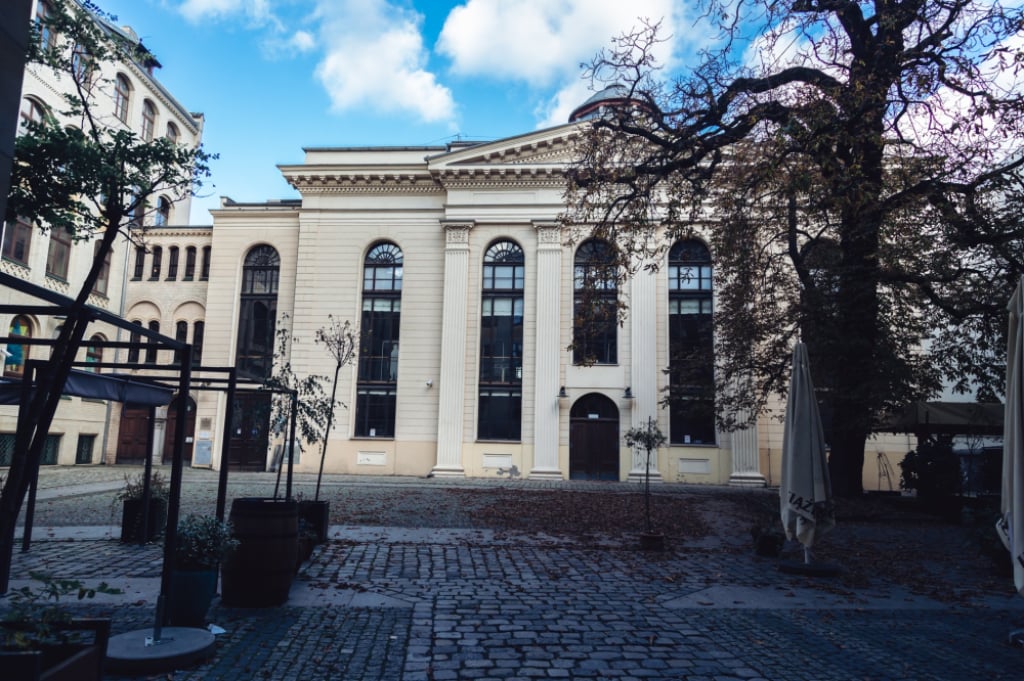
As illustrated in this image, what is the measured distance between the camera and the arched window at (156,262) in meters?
32.0

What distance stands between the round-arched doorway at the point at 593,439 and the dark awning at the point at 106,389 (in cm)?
1847

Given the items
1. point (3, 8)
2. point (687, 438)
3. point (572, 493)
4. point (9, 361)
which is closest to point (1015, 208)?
point (572, 493)

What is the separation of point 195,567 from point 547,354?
71.5ft

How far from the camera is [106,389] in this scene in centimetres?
900

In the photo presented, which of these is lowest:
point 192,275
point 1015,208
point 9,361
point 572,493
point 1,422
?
point 572,493

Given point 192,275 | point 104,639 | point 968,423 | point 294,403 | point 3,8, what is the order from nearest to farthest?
point 104,639 → point 3,8 → point 294,403 → point 968,423 → point 192,275

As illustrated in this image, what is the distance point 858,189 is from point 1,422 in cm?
2790

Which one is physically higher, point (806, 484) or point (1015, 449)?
point (1015, 449)

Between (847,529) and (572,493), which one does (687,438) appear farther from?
(847,529)

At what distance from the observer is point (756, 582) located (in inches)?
331

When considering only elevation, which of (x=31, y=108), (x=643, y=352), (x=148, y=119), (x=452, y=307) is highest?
(x=148, y=119)

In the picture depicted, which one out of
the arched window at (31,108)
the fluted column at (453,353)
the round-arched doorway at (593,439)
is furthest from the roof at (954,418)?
the arched window at (31,108)

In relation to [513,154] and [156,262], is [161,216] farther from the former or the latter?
[513,154]

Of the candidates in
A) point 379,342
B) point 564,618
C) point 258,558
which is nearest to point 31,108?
point 379,342
